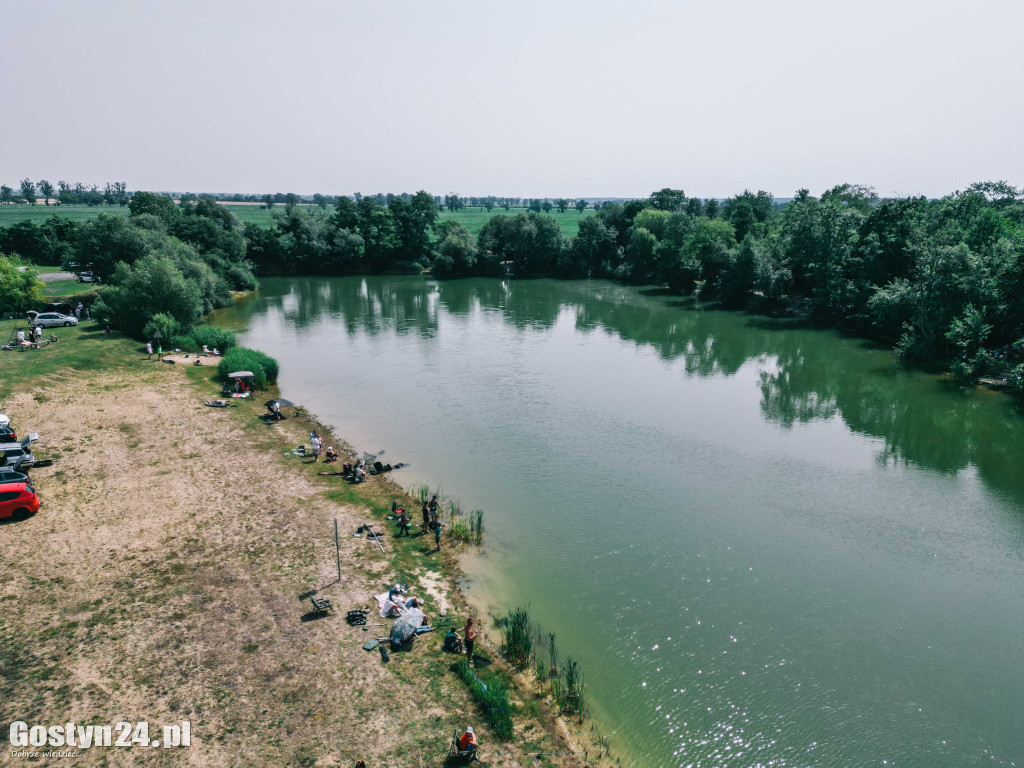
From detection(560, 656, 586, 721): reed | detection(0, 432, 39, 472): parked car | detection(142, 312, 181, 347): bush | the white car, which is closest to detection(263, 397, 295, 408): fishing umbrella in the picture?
detection(0, 432, 39, 472): parked car

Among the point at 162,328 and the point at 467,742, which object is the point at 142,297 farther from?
the point at 467,742

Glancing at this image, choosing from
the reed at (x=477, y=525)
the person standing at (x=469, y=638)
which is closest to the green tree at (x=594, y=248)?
the reed at (x=477, y=525)

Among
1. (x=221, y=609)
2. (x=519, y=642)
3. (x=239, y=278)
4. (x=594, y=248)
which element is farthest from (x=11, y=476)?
(x=594, y=248)

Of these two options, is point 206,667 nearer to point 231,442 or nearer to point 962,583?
point 231,442

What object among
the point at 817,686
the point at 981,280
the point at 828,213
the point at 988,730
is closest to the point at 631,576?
the point at 817,686

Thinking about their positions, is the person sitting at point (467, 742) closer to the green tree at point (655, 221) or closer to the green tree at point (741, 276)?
the green tree at point (741, 276)

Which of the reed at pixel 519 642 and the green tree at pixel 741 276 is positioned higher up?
the green tree at pixel 741 276
